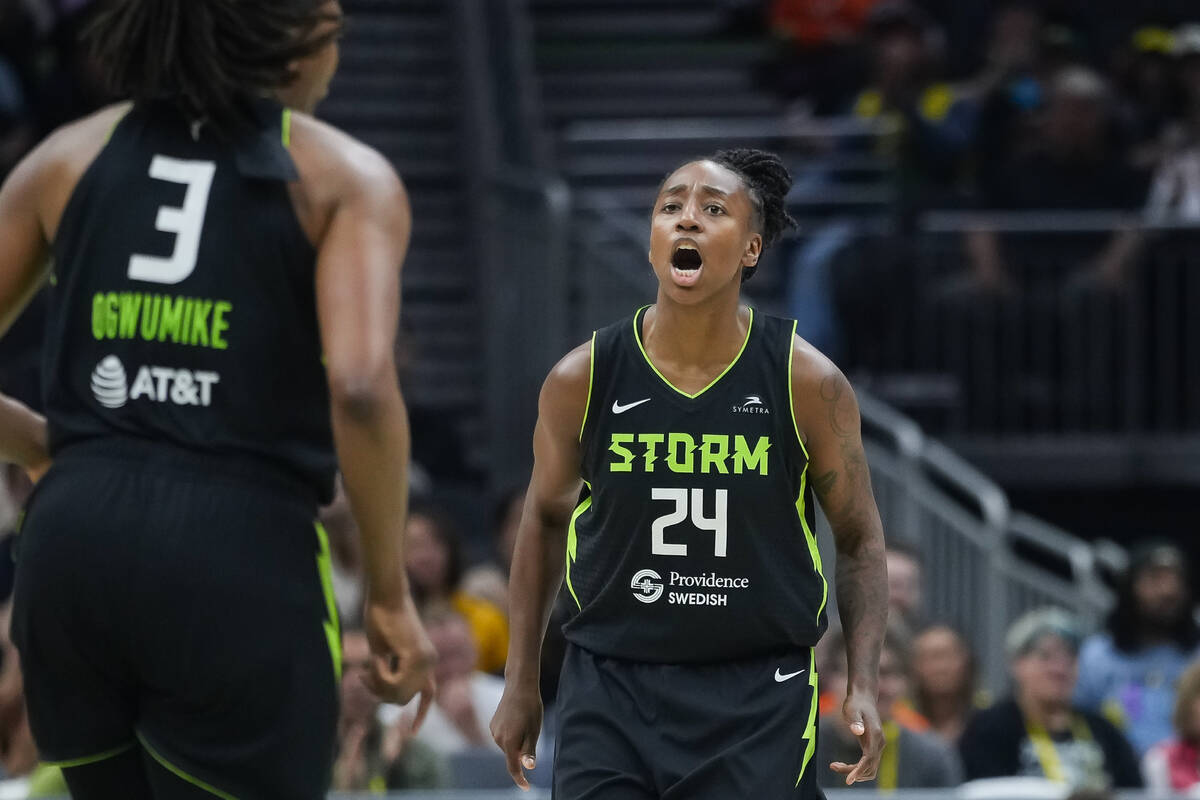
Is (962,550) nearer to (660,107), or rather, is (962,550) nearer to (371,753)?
(371,753)

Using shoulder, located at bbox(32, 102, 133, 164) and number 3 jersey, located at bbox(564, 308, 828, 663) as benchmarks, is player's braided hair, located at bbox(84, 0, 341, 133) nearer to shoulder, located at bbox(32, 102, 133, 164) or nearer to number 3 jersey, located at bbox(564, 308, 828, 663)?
shoulder, located at bbox(32, 102, 133, 164)

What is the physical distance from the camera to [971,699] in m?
9.39

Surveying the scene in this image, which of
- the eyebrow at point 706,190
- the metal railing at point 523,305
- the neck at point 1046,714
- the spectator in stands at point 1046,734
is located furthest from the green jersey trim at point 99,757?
the metal railing at point 523,305

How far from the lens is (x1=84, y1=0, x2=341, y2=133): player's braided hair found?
3805mm

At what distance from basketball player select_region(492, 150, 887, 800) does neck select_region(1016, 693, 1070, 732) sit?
481 cm

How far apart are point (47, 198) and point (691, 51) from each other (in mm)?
12115

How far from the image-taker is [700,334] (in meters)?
4.29

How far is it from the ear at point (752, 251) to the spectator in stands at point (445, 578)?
504 centimetres

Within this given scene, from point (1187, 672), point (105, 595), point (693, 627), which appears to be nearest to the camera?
point (105, 595)

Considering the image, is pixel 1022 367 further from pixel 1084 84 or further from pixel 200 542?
pixel 200 542

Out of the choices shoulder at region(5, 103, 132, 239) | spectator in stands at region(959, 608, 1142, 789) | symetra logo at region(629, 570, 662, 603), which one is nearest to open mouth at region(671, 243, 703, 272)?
symetra logo at region(629, 570, 662, 603)

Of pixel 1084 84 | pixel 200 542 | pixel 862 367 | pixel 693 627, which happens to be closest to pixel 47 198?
pixel 200 542

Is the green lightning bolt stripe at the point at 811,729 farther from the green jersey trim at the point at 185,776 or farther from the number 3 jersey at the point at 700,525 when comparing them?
the green jersey trim at the point at 185,776

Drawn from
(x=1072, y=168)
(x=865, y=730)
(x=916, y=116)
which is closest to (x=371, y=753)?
(x=865, y=730)
